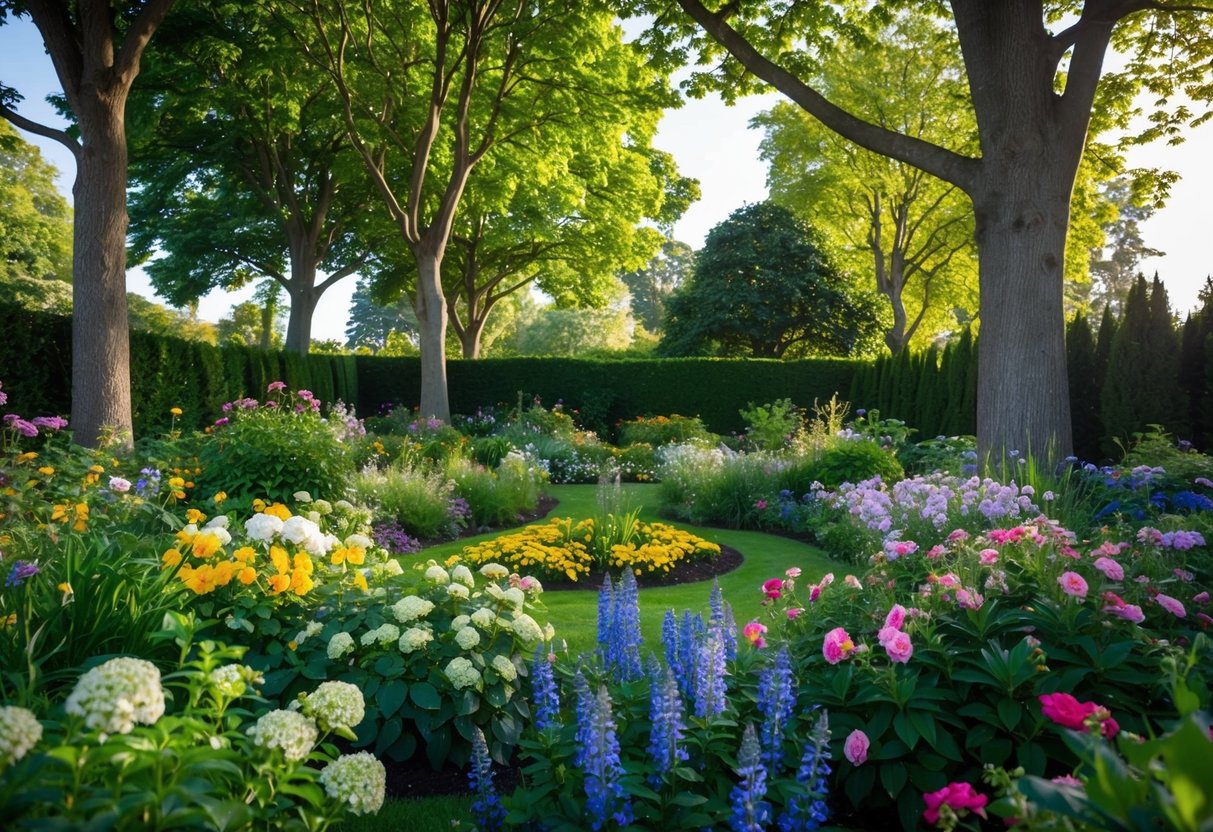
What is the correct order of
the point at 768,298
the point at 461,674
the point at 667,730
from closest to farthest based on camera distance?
the point at 667,730 → the point at 461,674 → the point at 768,298

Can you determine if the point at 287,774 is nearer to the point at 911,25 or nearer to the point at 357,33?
→ the point at 357,33

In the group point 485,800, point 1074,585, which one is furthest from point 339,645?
point 1074,585

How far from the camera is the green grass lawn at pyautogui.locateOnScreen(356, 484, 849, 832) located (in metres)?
2.85

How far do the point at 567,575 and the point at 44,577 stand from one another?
4.18 meters

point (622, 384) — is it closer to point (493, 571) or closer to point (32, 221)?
point (493, 571)

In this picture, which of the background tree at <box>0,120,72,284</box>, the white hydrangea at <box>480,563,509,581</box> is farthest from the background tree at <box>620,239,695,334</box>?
the white hydrangea at <box>480,563,509,581</box>

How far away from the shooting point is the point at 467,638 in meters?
3.13

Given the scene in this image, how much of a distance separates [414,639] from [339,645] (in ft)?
0.95

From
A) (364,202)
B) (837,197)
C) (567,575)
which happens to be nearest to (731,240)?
(837,197)

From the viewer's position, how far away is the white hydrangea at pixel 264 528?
11.2 feet

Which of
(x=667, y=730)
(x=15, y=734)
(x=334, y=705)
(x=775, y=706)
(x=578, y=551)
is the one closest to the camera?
(x=15, y=734)

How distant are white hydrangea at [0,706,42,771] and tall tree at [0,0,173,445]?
8055 mm

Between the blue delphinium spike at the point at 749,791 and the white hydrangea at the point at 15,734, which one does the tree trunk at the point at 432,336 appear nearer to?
the blue delphinium spike at the point at 749,791

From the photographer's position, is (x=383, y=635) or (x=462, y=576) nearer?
(x=383, y=635)
